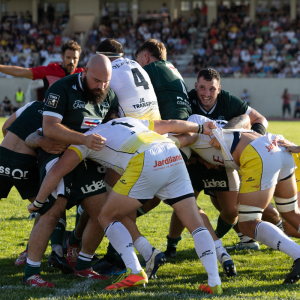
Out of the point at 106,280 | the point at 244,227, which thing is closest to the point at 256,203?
the point at 244,227

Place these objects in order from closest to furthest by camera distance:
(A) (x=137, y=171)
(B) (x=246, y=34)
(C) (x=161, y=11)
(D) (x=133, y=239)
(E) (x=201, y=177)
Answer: (A) (x=137, y=171) < (D) (x=133, y=239) < (E) (x=201, y=177) < (B) (x=246, y=34) < (C) (x=161, y=11)

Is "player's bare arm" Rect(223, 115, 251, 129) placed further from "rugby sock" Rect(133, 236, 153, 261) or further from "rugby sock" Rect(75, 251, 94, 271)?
"rugby sock" Rect(75, 251, 94, 271)

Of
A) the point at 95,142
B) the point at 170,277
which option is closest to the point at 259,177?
the point at 170,277

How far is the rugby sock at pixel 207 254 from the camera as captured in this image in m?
3.81

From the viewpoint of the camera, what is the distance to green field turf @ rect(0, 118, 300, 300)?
3.79 metres

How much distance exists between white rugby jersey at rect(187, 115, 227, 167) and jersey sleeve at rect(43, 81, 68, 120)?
5.15ft

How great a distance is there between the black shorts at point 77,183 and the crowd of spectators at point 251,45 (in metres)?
27.5

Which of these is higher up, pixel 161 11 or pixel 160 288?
pixel 161 11

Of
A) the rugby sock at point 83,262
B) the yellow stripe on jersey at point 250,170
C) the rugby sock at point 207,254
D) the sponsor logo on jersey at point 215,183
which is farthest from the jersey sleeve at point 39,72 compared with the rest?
the rugby sock at point 207,254

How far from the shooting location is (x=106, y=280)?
4.38 metres

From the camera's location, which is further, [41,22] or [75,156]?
[41,22]

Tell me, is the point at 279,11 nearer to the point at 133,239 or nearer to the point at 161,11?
the point at 161,11

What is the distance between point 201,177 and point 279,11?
34.9m

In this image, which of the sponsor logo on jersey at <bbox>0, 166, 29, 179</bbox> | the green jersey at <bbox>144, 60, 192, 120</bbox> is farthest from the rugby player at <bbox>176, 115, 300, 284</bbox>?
the sponsor logo on jersey at <bbox>0, 166, 29, 179</bbox>
